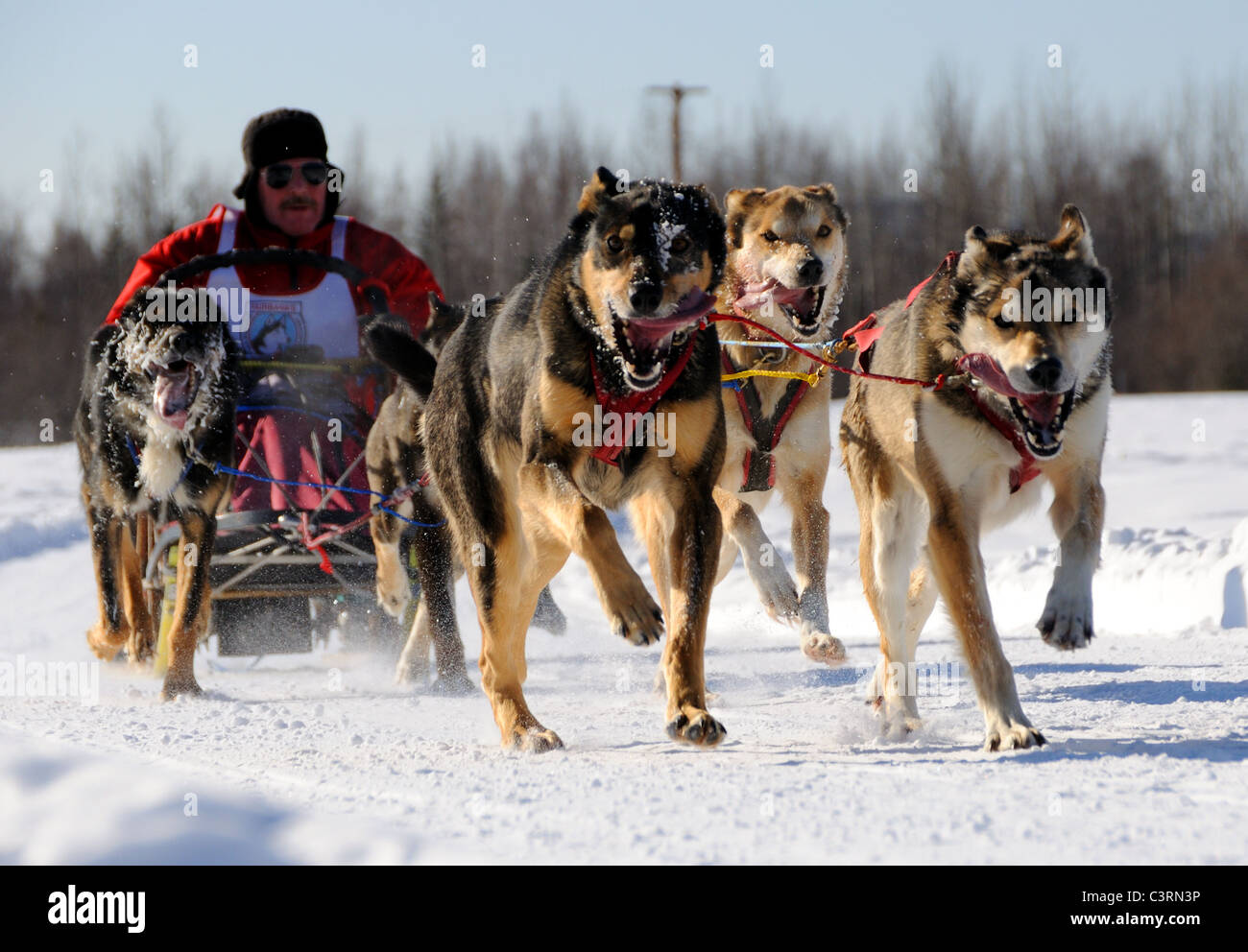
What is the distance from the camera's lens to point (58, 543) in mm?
10930

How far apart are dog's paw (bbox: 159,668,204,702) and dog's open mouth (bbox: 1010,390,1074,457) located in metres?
3.07

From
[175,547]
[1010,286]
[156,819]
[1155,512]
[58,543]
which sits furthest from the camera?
[58,543]

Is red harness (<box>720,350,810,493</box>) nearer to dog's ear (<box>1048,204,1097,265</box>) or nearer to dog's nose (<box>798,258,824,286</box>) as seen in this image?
dog's nose (<box>798,258,824,286</box>)

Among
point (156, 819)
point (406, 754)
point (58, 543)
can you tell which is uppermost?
point (156, 819)

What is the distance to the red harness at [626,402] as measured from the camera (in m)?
3.56

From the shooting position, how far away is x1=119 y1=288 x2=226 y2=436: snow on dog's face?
5293 mm

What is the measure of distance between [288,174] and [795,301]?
263cm

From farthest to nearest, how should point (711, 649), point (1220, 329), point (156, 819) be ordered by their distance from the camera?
point (1220, 329), point (711, 649), point (156, 819)

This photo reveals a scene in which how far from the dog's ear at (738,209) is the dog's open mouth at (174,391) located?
221cm

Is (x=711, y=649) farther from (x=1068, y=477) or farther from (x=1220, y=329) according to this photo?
(x=1220, y=329)

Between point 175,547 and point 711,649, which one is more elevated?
point 175,547

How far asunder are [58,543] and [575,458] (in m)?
8.51

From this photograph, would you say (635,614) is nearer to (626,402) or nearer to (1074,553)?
(626,402)

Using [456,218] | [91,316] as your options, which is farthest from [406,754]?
[456,218]
